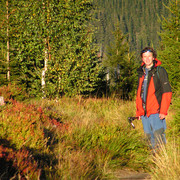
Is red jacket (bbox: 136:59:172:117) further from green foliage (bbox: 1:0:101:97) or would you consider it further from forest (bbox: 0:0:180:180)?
green foliage (bbox: 1:0:101:97)

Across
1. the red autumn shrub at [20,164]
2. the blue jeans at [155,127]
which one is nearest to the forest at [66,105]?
the red autumn shrub at [20,164]

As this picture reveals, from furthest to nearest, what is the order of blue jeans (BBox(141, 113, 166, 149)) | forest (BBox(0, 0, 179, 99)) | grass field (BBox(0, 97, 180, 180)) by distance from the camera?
Answer: forest (BBox(0, 0, 179, 99)), blue jeans (BBox(141, 113, 166, 149)), grass field (BBox(0, 97, 180, 180))

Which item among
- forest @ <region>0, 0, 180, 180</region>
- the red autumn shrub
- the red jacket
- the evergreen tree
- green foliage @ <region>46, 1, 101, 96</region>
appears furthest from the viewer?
the evergreen tree

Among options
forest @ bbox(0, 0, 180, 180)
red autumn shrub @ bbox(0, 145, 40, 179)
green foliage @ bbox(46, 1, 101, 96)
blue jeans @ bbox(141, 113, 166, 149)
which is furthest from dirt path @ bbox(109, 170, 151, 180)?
green foliage @ bbox(46, 1, 101, 96)

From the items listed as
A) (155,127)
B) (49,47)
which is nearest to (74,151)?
(155,127)

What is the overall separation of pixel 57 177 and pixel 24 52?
8837 mm

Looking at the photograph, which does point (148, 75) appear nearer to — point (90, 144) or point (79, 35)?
point (90, 144)

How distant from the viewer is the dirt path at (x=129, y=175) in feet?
14.6

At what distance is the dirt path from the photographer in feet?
14.6

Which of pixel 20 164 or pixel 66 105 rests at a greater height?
pixel 20 164

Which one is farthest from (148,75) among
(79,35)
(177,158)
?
(79,35)

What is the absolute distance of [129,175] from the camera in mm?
4691

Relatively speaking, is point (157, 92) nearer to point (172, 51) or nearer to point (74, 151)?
point (74, 151)

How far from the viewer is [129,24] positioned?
13050 cm
